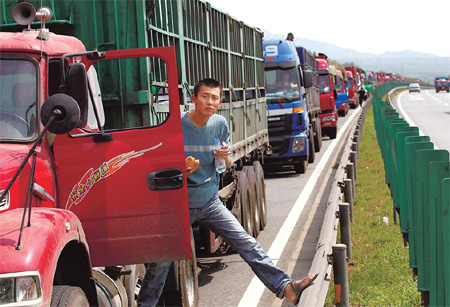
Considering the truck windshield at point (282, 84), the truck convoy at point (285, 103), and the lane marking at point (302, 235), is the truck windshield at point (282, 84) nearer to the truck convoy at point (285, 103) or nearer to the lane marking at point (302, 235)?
the truck convoy at point (285, 103)

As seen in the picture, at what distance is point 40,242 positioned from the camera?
4.20 m

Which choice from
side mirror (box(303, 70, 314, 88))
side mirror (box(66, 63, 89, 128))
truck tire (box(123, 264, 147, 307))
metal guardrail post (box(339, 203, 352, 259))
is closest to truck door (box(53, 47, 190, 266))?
side mirror (box(66, 63, 89, 128))

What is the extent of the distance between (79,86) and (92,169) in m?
0.78

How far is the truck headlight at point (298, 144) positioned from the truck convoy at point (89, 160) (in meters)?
12.7

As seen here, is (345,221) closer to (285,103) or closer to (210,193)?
(210,193)

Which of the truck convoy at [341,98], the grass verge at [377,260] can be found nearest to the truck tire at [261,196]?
the grass verge at [377,260]

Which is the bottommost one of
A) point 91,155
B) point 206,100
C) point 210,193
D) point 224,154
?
point 210,193

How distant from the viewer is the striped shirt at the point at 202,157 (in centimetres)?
621

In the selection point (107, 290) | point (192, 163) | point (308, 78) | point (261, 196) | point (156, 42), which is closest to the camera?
point (107, 290)

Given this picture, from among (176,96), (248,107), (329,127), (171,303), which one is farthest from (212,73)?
(329,127)

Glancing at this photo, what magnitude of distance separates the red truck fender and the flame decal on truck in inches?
17.7

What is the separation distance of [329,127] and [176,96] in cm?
2763

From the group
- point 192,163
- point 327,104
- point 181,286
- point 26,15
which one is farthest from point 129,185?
point 327,104

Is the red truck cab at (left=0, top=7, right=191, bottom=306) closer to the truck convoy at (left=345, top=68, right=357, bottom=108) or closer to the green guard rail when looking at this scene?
the green guard rail
